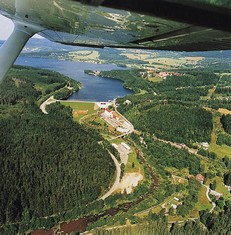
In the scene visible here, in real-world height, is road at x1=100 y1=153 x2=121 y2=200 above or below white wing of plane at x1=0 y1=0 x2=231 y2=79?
below

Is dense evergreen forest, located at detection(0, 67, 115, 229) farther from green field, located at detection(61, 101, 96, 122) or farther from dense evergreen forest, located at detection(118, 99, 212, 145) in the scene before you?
dense evergreen forest, located at detection(118, 99, 212, 145)

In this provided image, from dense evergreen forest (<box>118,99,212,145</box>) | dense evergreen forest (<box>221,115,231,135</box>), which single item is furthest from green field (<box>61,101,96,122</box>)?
dense evergreen forest (<box>221,115,231,135</box>)

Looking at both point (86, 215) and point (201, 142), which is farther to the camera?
point (201, 142)

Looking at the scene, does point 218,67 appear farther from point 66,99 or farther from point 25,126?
point 25,126

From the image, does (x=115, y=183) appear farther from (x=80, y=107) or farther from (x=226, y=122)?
(x=226, y=122)

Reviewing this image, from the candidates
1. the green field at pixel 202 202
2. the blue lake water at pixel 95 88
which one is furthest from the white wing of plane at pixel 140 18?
the blue lake water at pixel 95 88

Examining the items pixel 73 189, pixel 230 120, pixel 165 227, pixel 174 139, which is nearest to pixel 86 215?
pixel 73 189

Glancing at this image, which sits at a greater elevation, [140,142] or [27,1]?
[27,1]

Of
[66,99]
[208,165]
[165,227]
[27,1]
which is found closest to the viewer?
[27,1]

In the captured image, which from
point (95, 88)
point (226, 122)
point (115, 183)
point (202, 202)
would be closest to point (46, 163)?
point (115, 183)
